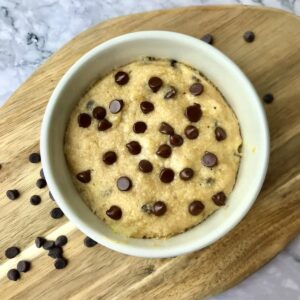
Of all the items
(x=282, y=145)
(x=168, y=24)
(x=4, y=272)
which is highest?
(x=168, y=24)

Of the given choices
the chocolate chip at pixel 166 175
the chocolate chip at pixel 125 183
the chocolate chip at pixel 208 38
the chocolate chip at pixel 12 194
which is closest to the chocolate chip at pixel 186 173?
the chocolate chip at pixel 166 175

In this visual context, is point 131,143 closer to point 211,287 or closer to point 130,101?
point 130,101

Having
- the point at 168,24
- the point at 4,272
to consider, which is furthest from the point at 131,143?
the point at 4,272

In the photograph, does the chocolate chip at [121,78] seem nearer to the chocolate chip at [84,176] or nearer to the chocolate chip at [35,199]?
the chocolate chip at [84,176]

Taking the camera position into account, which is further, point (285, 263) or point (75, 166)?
point (285, 263)

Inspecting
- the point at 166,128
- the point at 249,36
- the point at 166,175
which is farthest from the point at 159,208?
the point at 249,36
